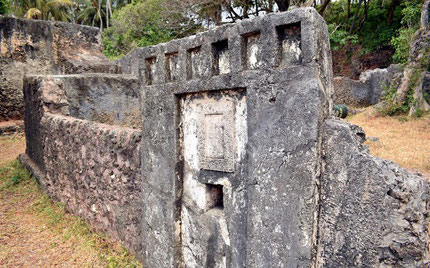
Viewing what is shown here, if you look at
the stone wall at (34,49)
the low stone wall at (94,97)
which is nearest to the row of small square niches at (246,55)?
the low stone wall at (94,97)

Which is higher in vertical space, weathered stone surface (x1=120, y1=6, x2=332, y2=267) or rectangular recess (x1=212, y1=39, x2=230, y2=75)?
rectangular recess (x1=212, y1=39, x2=230, y2=75)

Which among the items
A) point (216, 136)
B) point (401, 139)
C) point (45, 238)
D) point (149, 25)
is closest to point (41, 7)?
point (149, 25)

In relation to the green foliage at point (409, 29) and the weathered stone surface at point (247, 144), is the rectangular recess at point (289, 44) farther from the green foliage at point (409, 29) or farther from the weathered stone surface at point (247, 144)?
the green foliage at point (409, 29)

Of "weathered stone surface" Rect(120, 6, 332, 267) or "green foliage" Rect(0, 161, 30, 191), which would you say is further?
"green foliage" Rect(0, 161, 30, 191)

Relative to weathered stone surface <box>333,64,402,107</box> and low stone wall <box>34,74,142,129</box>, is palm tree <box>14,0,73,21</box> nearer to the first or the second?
low stone wall <box>34,74,142,129</box>

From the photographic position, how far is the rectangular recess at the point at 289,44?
4.89ft

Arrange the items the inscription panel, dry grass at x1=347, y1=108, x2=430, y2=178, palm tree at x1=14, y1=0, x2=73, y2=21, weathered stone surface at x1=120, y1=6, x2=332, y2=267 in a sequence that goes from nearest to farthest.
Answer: weathered stone surface at x1=120, y1=6, x2=332, y2=267, the inscription panel, dry grass at x1=347, y1=108, x2=430, y2=178, palm tree at x1=14, y1=0, x2=73, y2=21

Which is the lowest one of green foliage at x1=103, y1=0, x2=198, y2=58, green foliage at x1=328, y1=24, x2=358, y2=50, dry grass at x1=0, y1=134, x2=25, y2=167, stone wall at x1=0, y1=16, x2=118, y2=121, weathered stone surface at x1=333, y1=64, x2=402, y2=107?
dry grass at x1=0, y1=134, x2=25, y2=167

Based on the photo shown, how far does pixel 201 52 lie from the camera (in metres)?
1.92

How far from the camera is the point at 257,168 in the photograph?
165 cm

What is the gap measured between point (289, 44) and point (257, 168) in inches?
26.8

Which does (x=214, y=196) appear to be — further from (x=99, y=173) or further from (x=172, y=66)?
(x=99, y=173)

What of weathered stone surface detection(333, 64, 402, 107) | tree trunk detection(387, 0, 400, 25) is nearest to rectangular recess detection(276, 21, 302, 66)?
weathered stone surface detection(333, 64, 402, 107)

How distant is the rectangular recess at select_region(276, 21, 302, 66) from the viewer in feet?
4.89
